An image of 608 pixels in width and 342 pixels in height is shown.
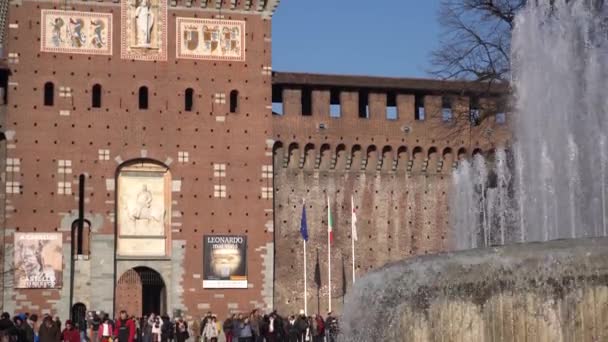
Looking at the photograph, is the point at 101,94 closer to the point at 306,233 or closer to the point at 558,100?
the point at 306,233

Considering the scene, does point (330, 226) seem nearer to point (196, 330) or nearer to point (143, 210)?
point (196, 330)

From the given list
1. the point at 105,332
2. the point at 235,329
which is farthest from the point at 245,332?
the point at 105,332

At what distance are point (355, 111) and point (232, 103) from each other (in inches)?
151

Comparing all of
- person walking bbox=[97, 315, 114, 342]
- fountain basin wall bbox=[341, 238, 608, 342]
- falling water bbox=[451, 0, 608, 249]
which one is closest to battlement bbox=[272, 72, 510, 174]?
person walking bbox=[97, 315, 114, 342]

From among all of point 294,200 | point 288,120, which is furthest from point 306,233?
point 288,120

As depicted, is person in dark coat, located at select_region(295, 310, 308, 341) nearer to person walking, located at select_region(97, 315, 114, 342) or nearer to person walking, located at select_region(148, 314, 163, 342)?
person walking, located at select_region(148, 314, 163, 342)

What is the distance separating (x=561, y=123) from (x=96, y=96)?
54.5 feet

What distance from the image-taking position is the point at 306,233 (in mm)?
31109

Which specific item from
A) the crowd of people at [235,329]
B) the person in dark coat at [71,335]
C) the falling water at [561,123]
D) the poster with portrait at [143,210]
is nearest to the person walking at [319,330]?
the crowd of people at [235,329]

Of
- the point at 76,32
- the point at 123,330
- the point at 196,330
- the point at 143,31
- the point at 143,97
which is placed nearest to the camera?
the point at 123,330

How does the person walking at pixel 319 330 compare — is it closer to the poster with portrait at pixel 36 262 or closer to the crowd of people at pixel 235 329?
the crowd of people at pixel 235 329

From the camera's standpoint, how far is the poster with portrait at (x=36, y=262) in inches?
1159

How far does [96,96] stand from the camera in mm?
30922

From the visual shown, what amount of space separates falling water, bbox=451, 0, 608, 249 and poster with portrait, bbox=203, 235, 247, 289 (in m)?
13.2
